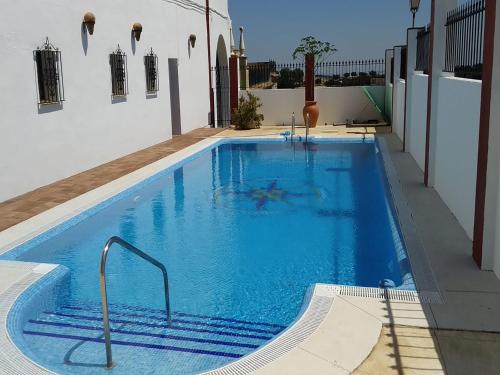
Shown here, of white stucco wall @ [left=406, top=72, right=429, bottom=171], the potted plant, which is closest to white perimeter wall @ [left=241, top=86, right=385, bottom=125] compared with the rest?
the potted plant

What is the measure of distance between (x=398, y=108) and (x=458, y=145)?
8568 millimetres

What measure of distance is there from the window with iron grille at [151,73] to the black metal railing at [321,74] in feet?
21.0

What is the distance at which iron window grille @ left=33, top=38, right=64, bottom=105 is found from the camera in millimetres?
9367

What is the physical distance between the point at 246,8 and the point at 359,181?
66.4 feet

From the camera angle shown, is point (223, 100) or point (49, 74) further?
point (223, 100)

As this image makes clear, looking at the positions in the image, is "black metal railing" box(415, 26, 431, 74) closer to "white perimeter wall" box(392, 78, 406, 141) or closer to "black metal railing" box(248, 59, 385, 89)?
"white perimeter wall" box(392, 78, 406, 141)

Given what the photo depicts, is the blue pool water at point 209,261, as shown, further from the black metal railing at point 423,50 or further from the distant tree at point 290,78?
the distant tree at point 290,78

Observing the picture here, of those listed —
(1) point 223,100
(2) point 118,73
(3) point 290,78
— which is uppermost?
(2) point 118,73

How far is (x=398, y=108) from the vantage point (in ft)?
49.9

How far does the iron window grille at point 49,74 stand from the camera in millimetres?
9367

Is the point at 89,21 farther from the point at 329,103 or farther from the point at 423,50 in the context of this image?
the point at 329,103

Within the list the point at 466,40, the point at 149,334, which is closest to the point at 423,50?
the point at 466,40

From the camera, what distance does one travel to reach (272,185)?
10.9 m

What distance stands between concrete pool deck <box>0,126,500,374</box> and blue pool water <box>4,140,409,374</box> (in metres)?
0.64
